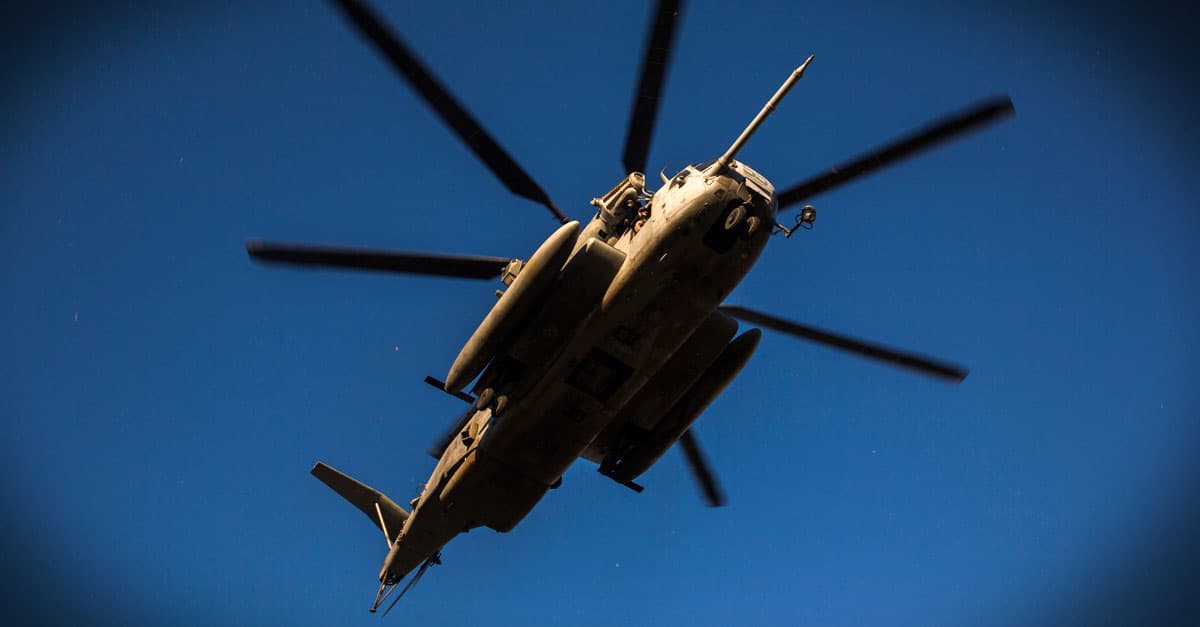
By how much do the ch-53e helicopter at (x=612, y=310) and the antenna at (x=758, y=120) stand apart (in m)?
0.02

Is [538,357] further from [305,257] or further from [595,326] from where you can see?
[305,257]

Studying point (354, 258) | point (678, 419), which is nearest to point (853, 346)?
point (678, 419)

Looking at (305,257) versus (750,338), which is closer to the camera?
(305,257)

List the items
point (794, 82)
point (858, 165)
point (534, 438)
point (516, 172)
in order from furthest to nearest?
point (534, 438) < point (516, 172) < point (858, 165) < point (794, 82)

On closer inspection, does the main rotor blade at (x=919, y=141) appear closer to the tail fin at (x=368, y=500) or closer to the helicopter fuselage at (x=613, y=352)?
the helicopter fuselage at (x=613, y=352)

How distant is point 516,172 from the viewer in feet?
37.1

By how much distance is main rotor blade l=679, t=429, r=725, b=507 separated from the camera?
51.0ft

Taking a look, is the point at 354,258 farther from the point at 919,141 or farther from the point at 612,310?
the point at 919,141

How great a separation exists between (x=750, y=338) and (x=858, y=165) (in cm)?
374

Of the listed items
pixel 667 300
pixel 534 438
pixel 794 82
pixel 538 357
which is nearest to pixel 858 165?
pixel 794 82

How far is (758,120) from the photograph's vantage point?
10281 millimetres

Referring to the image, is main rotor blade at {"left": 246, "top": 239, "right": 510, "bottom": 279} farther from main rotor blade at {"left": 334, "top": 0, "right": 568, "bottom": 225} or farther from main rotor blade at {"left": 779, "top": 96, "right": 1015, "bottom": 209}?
main rotor blade at {"left": 779, "top": 96, "right": 1015, "bottom": 209}

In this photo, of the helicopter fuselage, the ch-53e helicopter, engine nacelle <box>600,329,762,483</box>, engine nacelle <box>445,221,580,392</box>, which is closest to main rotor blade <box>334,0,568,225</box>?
the ch-53e helicopter

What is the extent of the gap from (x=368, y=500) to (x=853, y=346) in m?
10.6
